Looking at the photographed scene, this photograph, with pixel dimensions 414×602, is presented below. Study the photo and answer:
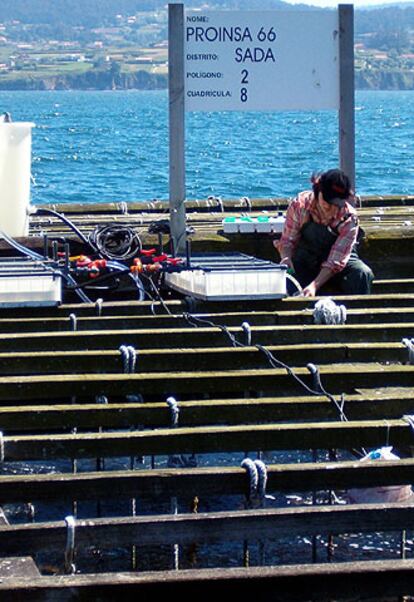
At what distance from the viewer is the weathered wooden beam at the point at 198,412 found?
7180mm

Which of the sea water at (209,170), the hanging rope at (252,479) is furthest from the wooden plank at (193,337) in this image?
the hanging rope at (252,479)

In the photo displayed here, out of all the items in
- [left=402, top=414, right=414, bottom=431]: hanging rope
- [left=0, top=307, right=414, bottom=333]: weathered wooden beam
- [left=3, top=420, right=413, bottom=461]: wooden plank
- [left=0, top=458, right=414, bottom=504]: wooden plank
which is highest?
[left=0, top=307, right=414, bottom=333]: weathered wooden beam

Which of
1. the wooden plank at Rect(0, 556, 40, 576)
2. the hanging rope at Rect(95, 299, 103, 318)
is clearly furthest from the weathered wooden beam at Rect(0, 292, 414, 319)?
the wooden plank at Rect(0, 556, 40, 576)

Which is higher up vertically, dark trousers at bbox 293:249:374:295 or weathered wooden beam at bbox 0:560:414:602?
dark trousers at bbox 293:249:374:295

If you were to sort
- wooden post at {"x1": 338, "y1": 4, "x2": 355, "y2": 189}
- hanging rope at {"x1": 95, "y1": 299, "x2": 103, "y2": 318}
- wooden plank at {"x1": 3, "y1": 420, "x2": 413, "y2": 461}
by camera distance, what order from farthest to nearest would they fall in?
wooden post at {"x1": 338, "y1": 4, "x2": 355, "y2": 189}, hanging rope at {"x1": 95, "y1": 299, "x2": 103, "y2": 318}, wooden plank at {"x1": 3, "y1": 420, "x2": 413, "y2": 461}

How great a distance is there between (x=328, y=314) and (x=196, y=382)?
71.0 inches

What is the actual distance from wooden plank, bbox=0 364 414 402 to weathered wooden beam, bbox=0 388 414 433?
333mm

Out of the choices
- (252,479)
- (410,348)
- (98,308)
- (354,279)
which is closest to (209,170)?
(354,279)

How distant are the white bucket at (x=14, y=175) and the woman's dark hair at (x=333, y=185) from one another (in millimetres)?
2542

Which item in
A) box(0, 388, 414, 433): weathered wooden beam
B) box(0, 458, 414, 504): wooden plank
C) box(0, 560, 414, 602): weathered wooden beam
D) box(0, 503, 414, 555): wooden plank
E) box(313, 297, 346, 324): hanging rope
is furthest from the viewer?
box(313, 297, 346, 324): hanging rope

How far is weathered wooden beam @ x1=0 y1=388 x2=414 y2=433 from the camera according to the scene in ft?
23.6

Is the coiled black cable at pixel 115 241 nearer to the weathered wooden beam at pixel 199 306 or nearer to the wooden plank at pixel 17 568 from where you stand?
the weathered wooden beam at pixel 199 306

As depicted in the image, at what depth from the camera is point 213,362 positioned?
825 centimetres

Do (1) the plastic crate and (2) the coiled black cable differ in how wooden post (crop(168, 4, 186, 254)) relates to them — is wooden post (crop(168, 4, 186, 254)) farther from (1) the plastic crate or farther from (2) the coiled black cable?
(1) the plastic crate
